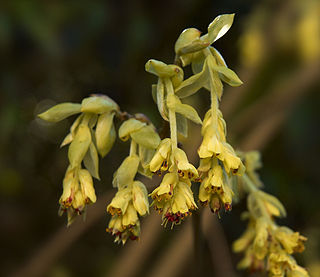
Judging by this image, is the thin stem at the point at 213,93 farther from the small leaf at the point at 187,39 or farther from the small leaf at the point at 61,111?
the small leaf at the point at 61,111

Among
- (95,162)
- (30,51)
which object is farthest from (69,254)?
(95,162)

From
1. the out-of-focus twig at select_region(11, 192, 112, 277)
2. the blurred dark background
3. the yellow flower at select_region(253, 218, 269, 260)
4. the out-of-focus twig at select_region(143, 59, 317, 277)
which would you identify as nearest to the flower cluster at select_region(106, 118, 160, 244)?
the yellow flower at select_region(253, 218, 269, 260)

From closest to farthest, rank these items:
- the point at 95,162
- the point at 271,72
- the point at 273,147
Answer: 1. the point at 95,162
2. the point at 273,147
3. the point at 271,72

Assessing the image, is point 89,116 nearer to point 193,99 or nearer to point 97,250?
point 193,99

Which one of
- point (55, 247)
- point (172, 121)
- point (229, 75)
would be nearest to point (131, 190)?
point (172, 121)

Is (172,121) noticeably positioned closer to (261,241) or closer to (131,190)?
(131,190)

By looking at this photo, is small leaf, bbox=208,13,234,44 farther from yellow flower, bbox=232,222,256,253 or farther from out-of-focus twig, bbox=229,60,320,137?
out-of-focus twig, bbox=229,60,320,137
